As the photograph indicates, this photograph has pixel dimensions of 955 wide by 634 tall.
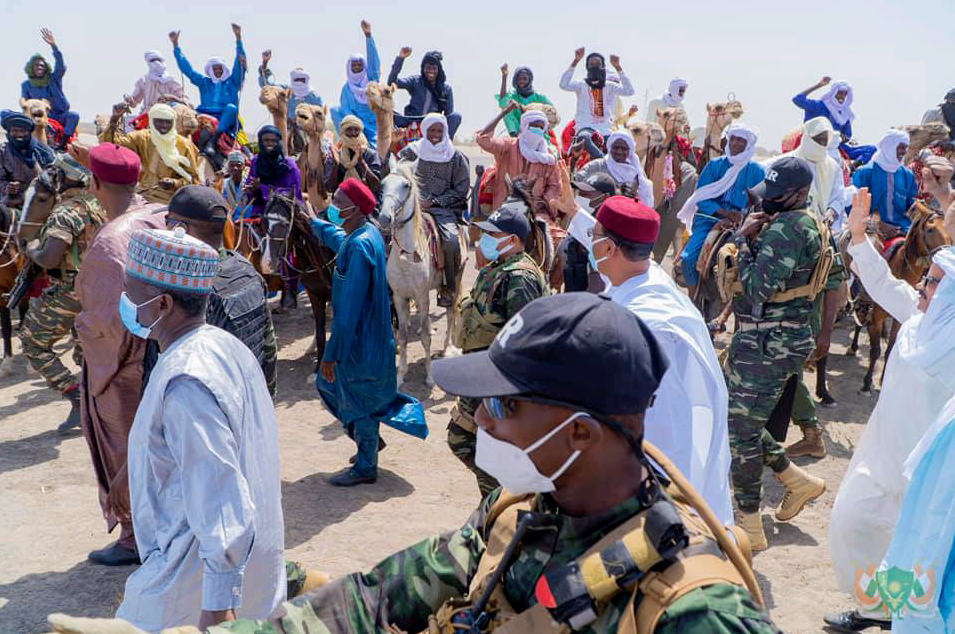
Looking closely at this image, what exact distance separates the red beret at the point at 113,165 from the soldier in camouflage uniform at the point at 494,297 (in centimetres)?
215

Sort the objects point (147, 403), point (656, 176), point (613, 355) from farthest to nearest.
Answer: point (656, 176), point (147, 403), point (613, 355)

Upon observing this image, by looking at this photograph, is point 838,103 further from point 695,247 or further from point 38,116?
point 38,116

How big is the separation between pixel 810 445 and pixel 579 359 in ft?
21.4

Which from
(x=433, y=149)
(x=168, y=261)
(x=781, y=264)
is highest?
(x=168, y=261)

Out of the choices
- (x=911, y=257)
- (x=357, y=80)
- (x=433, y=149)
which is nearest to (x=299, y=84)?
(x=357, y=80)

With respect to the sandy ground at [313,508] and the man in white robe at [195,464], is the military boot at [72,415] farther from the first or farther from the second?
the man in white robe at [195,464]

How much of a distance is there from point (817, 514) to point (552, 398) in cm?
570

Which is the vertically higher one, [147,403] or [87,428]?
[147,403]

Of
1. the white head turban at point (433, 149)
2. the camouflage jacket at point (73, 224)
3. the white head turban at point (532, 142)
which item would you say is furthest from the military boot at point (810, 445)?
the camouflage jacket at point (73, 224)

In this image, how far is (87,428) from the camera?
503 centimetres

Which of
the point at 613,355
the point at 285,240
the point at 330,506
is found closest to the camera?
the point at 613,355

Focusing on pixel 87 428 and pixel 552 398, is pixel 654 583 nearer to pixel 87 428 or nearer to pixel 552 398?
pixel 552 398

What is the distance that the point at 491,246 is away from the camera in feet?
19.0

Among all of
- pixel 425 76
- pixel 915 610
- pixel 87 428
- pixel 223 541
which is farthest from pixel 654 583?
pixel 425 76
